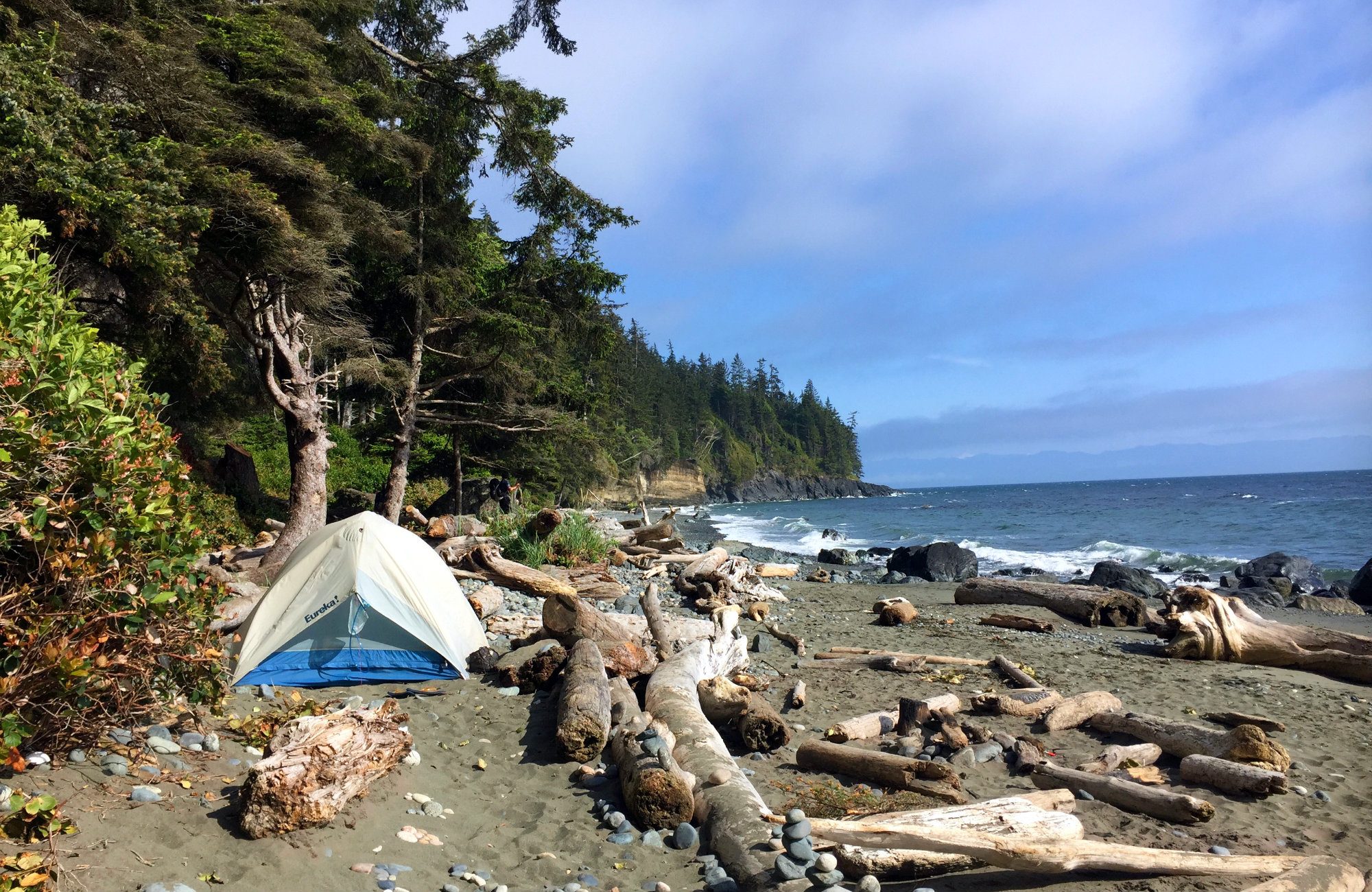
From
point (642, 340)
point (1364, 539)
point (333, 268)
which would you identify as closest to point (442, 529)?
point (333, 268)

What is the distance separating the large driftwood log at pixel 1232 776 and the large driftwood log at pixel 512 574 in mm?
7765

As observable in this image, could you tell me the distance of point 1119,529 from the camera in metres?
42.8

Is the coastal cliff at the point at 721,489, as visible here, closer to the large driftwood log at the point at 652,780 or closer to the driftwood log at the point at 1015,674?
the driftwood log at the point at 1015,674

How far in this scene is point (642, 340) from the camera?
311 ft

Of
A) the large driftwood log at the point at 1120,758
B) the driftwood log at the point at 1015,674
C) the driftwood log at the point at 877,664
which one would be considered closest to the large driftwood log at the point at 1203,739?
the large driftwood log at the point at 1120,758

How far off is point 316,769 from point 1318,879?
5530mm

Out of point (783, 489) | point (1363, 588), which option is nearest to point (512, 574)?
point (1363, 588)

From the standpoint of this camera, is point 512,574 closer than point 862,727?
No

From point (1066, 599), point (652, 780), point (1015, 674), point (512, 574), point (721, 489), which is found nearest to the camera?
point (652, 780)

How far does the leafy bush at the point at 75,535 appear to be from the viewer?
351 cm

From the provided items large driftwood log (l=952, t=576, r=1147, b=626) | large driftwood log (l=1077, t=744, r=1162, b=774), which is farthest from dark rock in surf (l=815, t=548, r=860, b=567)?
large driftwood log (l=1077, t=744, r=1162, b=774)

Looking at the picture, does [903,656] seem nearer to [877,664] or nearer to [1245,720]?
[877,664]

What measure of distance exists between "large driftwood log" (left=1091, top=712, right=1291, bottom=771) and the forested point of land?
8881mm

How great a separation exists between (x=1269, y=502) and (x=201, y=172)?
252 feet
